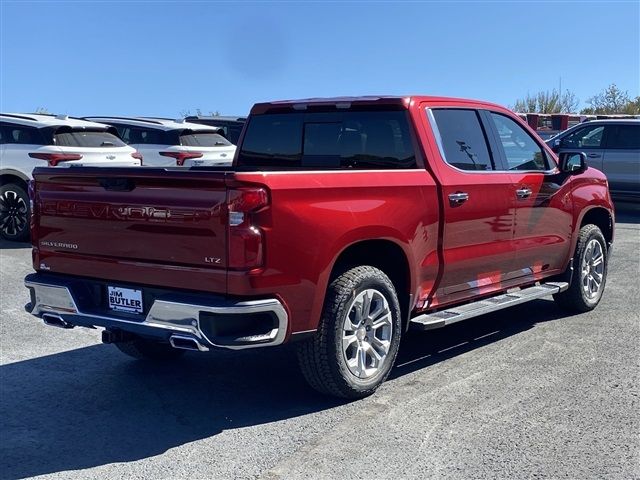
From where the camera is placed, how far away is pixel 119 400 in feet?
16.7

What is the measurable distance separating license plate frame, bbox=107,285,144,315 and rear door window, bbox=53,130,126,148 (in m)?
6.90

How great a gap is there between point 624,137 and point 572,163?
8.87 meters

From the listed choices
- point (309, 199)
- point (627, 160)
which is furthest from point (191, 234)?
point (627, 160)

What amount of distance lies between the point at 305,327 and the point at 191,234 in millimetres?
871

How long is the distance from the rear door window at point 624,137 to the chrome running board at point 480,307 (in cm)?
910

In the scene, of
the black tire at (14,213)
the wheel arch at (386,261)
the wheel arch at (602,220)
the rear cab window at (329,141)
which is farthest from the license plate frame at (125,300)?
the black tire at (14,213)

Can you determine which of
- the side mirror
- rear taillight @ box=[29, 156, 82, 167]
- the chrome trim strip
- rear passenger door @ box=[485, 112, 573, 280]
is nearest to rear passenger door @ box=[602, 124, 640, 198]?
the side mirror

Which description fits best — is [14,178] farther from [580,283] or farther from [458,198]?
[580,283]

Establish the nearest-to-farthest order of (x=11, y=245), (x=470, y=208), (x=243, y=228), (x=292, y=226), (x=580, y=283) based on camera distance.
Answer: (x=243, y=228)
(x=292, y=226)
(x=470, y=208)
(x=580, y=283)
(x=11, y=245)

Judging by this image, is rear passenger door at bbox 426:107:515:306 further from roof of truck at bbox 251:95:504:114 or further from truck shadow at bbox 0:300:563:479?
truck shadow at bbox 0:300:563:479

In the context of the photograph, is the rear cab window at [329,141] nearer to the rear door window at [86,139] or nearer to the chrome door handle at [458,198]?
the chrome door handle at [458,198]

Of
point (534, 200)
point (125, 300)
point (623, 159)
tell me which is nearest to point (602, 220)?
point (534, 200)

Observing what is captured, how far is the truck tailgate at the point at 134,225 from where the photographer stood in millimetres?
4332

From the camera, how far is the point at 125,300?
15.4 ft
